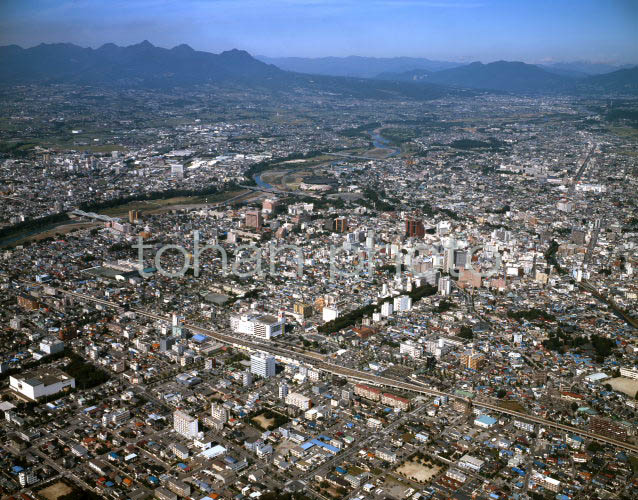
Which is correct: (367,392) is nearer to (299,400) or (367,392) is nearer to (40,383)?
(299,400)

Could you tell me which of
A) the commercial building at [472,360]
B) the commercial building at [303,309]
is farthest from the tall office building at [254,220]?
the commercial building at [472,360]

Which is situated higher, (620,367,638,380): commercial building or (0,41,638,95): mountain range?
(0,41,638,95): mountain range

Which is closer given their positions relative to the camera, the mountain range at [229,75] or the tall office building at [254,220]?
the tall office building at [254,220]

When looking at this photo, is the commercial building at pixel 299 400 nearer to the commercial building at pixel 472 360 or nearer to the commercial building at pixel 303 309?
the commercial building at pixel 472 360

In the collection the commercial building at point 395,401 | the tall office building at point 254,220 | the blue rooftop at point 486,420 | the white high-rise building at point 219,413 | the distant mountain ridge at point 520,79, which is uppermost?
the distant mountain ridge at point 520,79

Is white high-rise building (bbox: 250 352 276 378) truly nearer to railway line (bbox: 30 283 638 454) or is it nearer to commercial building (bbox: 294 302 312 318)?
railway line (bbox: 30 283 638 454)

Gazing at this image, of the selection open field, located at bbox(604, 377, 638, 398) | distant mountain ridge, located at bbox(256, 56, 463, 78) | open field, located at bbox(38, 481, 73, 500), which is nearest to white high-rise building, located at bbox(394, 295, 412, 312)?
open field, located at bbox(604, 377, 638, 398)
